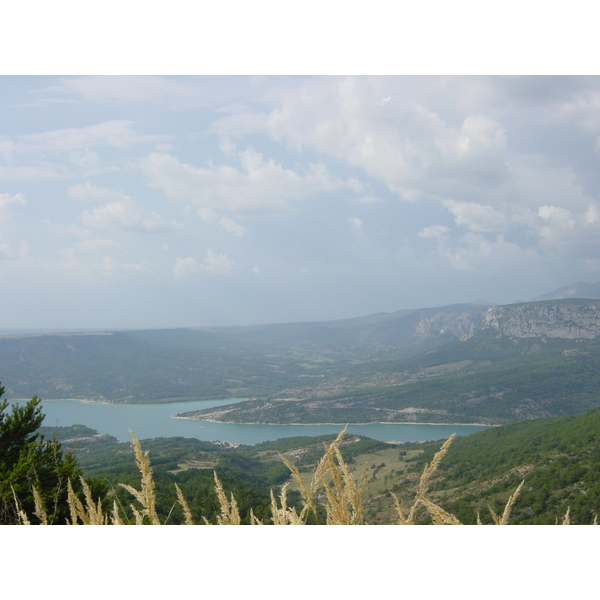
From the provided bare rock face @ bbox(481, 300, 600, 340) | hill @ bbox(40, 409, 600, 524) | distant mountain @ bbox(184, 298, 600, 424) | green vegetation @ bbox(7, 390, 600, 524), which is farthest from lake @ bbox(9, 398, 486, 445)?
bare rock face @ bbox(481, 300, 600, 340)

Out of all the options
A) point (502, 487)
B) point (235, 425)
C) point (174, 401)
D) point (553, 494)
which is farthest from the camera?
point (174, 401)

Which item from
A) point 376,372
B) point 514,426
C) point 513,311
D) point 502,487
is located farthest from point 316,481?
point 513,311

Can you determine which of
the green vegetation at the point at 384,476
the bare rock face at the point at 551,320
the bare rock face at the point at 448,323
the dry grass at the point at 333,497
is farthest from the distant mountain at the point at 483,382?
the dry grass at the point at 333,497

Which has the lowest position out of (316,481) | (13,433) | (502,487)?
(502,487)

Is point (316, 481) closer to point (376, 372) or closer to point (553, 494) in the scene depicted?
point (553, 494)

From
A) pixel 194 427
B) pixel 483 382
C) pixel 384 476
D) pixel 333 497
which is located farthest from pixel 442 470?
pixel 483 382

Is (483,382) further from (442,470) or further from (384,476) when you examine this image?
(384,476)
